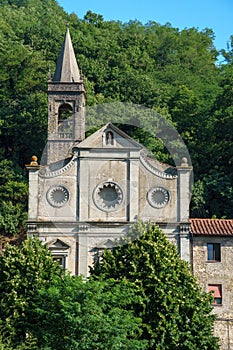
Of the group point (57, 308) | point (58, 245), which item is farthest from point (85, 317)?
point (58, 245)

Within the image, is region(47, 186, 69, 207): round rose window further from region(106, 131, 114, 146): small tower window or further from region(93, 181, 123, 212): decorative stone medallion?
region(106, 131, 114, 146): small tower window

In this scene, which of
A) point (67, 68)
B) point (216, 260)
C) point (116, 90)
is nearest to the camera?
point (216, 260)

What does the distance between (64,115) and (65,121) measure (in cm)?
84

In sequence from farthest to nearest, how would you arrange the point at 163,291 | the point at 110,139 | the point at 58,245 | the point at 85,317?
the point at 110,139 → the point at 58,245 → the point at 163,291 → the point at 85,317

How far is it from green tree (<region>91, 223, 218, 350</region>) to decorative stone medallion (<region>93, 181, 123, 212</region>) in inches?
299

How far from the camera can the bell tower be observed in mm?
51656

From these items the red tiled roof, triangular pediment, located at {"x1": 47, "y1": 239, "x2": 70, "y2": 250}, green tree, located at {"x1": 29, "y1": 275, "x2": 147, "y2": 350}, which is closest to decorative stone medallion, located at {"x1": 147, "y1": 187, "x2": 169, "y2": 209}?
the red tiled roof

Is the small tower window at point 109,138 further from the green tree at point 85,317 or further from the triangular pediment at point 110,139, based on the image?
the green tree at point 85,317

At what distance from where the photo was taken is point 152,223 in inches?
1777

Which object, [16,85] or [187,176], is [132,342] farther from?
[16,85]

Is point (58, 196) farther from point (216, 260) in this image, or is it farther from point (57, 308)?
point (57, 308)

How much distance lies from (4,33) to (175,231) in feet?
145

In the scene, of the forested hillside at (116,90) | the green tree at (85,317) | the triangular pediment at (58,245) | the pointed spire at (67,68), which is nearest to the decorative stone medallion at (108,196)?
the triangular pediment at (58,245)

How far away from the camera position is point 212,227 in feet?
149
